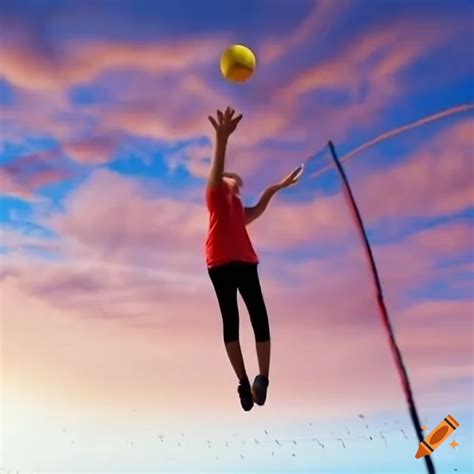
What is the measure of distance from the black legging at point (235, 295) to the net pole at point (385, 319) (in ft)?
5.41

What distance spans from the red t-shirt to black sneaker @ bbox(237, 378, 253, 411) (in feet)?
5.91

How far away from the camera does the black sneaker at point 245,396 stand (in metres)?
11.2

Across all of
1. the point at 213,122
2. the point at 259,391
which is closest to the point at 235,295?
the point at 259,391

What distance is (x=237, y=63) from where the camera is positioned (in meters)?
11.0

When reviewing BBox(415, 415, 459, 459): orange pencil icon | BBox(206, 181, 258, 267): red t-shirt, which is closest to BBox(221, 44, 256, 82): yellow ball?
BBox(206, 181, 258, 267): red t-shirt

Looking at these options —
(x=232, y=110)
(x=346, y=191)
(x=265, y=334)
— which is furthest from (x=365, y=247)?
(x=232, y=110)

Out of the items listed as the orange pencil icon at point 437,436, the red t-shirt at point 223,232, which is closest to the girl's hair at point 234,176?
the red t-shirt at point 223,232

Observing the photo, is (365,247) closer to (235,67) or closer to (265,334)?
(265,334)

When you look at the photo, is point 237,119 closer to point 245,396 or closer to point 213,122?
point 213,122

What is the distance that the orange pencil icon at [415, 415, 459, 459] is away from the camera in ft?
33.4

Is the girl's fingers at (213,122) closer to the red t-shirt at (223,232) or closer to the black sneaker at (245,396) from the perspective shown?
the red t-shirt at (223,232)

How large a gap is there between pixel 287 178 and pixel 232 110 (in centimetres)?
229

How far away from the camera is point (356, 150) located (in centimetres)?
1276

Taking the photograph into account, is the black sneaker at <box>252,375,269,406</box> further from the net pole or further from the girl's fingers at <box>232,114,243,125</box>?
the girl's fingers at <box>232,114,243,125</box>
